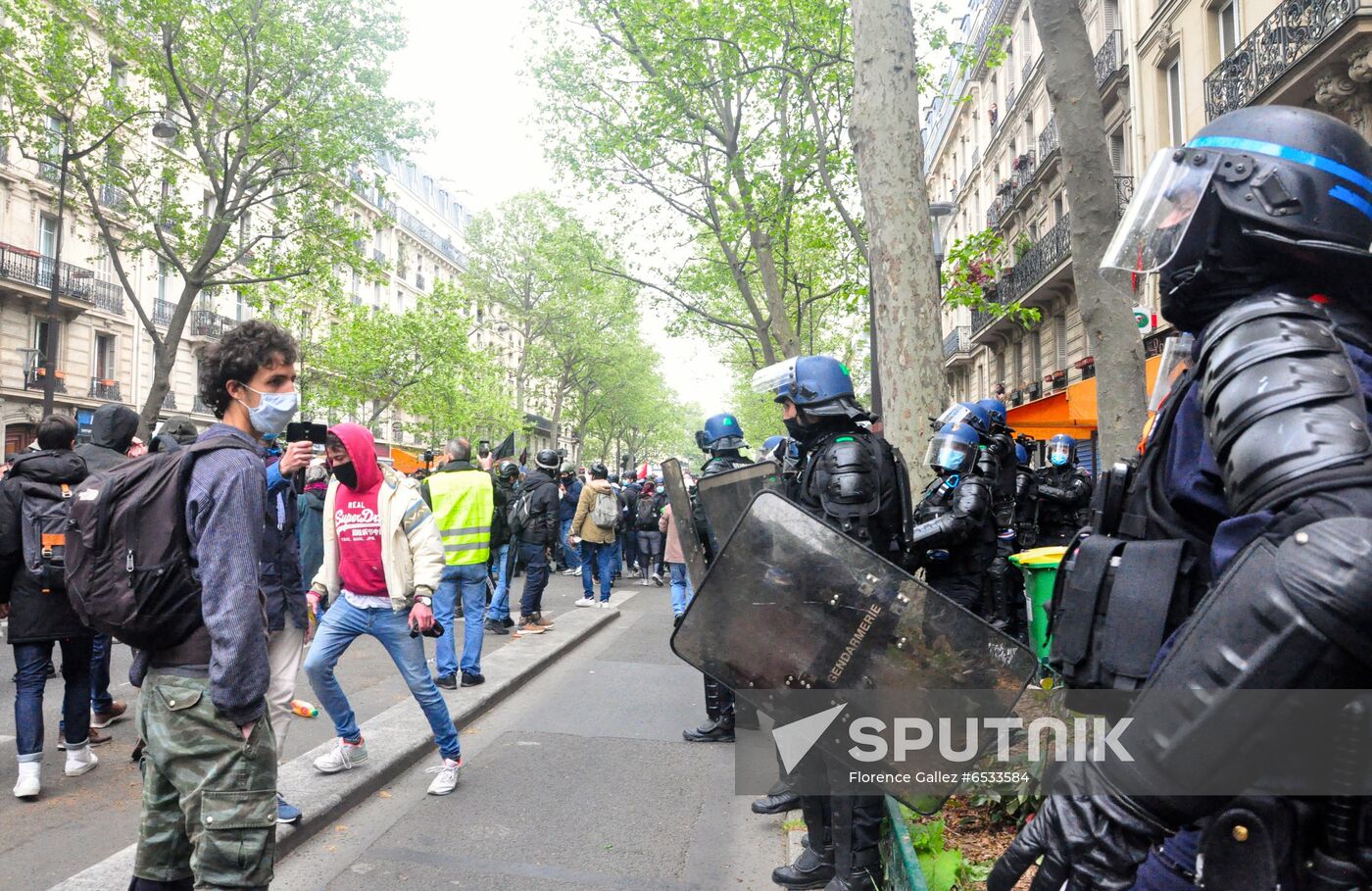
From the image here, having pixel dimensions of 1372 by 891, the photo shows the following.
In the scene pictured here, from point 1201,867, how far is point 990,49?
47.6 feet

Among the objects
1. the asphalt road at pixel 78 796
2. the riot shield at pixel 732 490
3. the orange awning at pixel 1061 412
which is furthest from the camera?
the orange awning at pixel 1061 412

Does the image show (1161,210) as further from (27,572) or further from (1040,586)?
(27,572)

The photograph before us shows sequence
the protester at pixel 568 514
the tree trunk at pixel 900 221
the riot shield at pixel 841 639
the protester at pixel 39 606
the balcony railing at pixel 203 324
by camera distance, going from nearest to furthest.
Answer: the riot shield at pixel 841 639, the protester at pixel 39 606, the tree trunk at pixel 900 221, the protester at pixel 568 514, the balcony railing at pixel 203 324

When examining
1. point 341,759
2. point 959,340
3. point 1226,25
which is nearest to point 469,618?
point 341,759

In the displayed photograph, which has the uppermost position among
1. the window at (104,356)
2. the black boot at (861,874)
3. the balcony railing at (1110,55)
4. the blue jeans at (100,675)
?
the balcony railing at (1110,55)

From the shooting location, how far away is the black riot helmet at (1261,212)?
53.9 inches

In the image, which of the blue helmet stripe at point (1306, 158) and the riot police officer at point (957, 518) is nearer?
the blue helmet stripe at point (1306, 158)

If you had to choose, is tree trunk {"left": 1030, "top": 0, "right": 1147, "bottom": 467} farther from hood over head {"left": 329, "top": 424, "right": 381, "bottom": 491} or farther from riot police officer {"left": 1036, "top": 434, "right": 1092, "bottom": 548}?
hood over head {"left": 329, "top": 424, "right": 381, "bottom": 491}

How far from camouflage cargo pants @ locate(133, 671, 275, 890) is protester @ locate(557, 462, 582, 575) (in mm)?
11957

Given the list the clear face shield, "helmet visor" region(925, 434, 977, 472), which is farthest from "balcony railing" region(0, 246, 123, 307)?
the clear face shield

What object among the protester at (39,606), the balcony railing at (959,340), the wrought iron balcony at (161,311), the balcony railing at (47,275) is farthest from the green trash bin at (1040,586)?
the wrought iron balcony at (161,311)

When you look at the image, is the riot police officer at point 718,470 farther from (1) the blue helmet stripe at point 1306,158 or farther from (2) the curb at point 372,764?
(1) the blue helmet stripe at point 1306,158

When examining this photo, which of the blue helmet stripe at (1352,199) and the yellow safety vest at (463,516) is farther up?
the blue helmet stripe at (1352,199)

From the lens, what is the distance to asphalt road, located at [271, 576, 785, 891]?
11.9 feet
